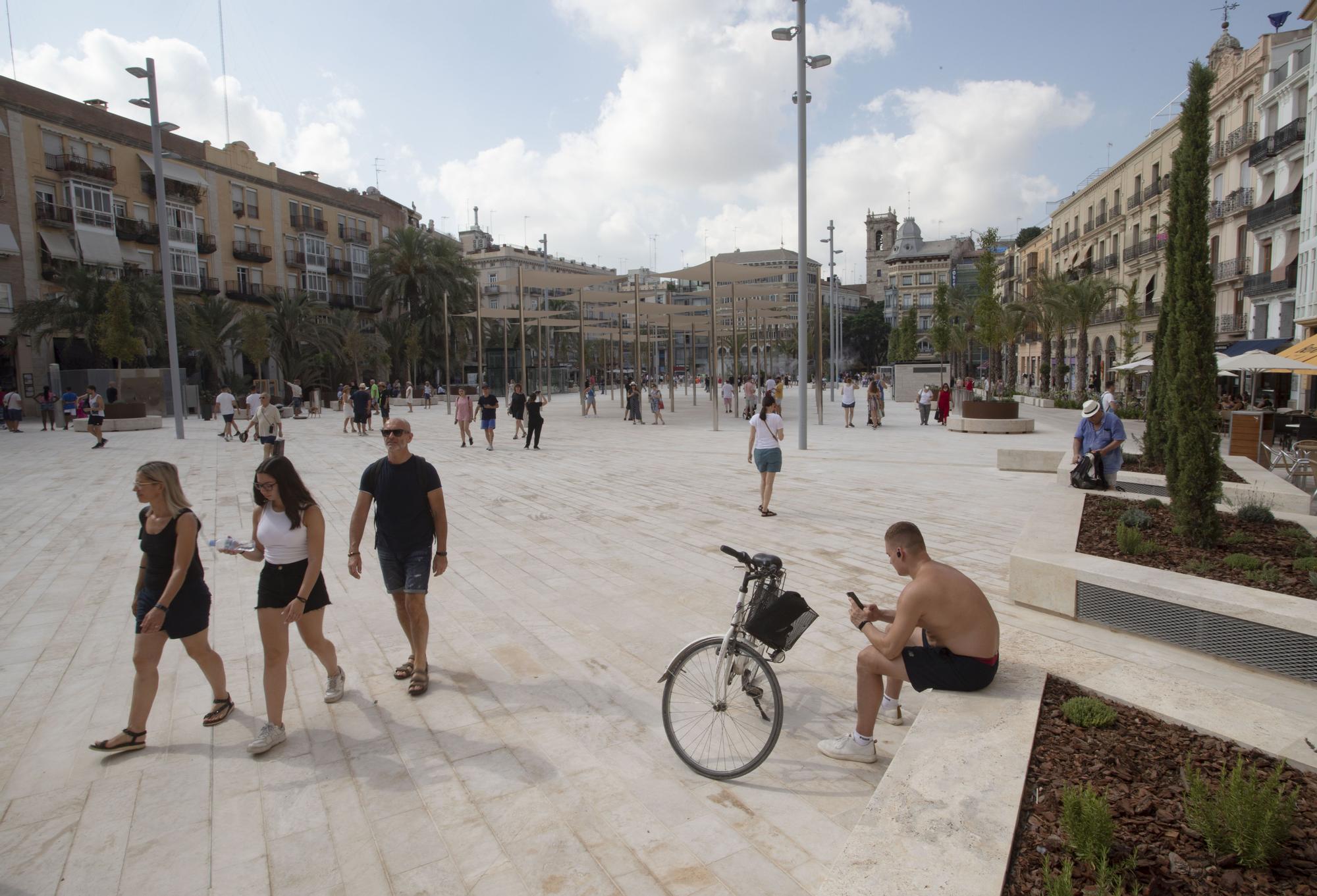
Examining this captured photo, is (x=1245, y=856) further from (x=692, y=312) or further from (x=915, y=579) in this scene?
(x=692, y=312)

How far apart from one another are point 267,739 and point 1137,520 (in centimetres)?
642

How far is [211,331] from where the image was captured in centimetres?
3581

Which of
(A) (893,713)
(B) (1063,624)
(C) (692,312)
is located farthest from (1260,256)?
(A) (893,713)

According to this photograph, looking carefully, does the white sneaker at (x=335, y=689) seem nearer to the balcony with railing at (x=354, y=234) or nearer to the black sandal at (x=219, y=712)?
the black sandal at (x=219, y=712)

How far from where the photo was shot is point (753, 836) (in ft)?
10.1

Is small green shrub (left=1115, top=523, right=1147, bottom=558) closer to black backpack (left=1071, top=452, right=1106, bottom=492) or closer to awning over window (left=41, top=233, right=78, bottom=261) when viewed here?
black backpack (left=1071, top=452, right=1106, bottom=492)

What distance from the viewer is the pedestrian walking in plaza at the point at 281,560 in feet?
12.8

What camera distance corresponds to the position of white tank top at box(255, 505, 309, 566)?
13.0ft

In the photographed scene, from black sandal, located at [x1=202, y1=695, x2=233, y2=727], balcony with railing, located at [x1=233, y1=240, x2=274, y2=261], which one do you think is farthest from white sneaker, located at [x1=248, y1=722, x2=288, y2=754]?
balcony with railing, located at [x1=233, y1=240, x2=274, y2=261]

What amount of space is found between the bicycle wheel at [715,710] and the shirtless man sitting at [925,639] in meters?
0.39

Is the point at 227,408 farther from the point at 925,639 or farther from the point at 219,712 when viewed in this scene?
the point at 925,639

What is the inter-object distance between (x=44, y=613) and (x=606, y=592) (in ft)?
14.5

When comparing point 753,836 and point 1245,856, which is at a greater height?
point 1245,856

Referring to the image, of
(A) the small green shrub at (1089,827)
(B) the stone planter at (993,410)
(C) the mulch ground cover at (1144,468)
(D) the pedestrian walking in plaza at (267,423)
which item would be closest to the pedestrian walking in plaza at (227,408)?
(D) the pedestrian walking in plaza at (267,423)
